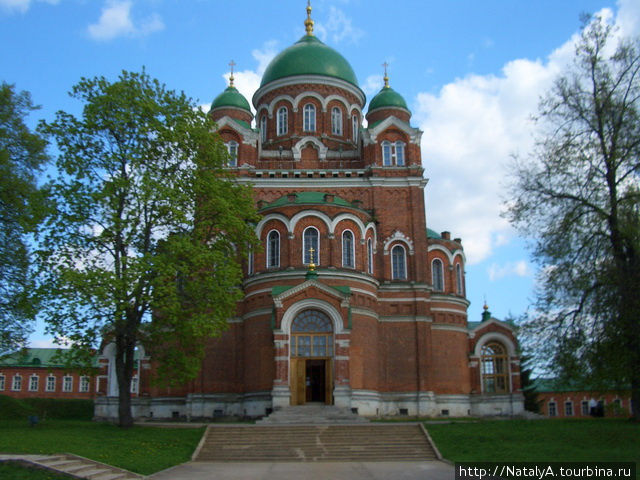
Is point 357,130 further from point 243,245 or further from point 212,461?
point 212,461

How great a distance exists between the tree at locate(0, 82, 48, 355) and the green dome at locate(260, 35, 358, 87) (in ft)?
56.8

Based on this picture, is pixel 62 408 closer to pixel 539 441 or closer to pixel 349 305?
pixel 349 305

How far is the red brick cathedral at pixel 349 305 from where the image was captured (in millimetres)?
29328

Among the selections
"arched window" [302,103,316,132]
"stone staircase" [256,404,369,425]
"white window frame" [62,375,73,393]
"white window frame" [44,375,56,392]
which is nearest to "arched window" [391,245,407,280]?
"stone staircase" [256,404,369,425]

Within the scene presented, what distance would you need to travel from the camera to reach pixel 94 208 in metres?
23.8

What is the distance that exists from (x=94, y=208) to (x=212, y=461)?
9821mm

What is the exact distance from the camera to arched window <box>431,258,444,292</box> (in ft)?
116

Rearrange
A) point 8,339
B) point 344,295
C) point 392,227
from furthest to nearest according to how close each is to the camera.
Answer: point 392,227, point 344,295, point 8,339

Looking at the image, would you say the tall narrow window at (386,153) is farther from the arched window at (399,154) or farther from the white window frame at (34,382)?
the white window frame at (34,382)

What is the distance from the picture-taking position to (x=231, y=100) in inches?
1554

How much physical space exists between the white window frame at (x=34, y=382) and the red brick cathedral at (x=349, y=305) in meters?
30.0

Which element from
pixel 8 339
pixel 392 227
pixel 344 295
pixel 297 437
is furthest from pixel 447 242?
pixel 8 339

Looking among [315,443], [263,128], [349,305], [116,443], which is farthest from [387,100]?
[116,443]

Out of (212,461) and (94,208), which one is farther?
(94,208)
